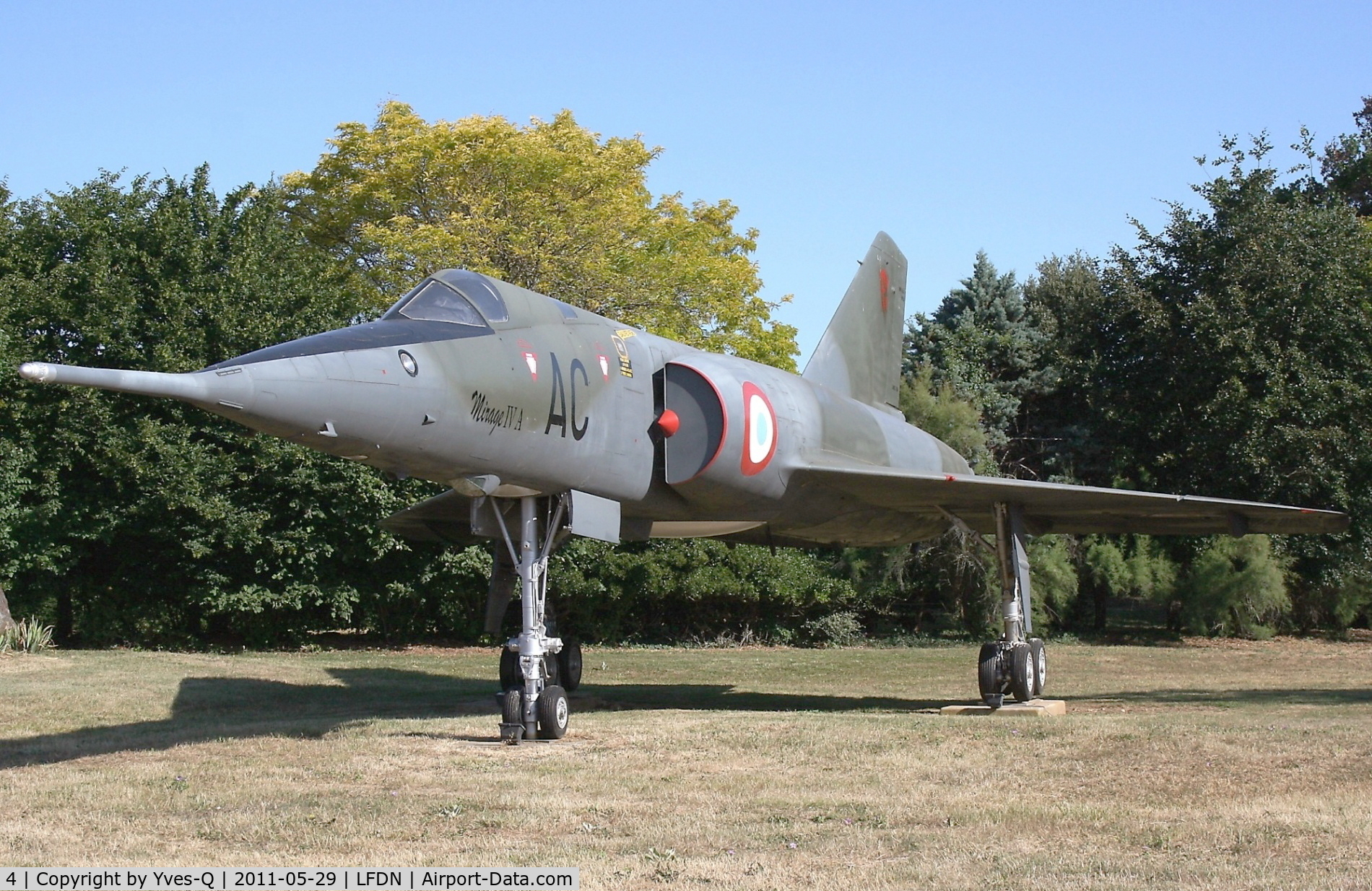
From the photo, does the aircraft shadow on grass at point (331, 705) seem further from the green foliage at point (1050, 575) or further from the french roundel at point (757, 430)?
the green foliage at point (1050, 575)

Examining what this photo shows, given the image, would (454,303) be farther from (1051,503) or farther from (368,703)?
(1051,503)

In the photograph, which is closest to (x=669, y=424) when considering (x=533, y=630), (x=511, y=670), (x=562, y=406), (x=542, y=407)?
(x=562, y=406)

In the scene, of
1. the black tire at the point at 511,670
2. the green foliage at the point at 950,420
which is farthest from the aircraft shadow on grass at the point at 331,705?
the green foliage at the point at 950,420

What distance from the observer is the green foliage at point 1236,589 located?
25.9 meters

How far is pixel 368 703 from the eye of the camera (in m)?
13.3

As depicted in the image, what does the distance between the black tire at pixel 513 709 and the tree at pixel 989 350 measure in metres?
22.9

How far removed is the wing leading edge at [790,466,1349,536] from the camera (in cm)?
1210

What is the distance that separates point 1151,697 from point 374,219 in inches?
817

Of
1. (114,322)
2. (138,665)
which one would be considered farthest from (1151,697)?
(114,322)

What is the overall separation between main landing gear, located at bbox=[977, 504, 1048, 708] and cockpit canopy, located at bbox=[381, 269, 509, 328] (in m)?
5.94

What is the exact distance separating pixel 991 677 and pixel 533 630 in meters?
4.98

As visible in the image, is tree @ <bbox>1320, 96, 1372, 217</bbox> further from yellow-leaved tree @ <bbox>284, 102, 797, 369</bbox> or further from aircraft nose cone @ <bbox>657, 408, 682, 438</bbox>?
aircraft nose cone @ <bbox>657, 408, 682, 438</bbox>

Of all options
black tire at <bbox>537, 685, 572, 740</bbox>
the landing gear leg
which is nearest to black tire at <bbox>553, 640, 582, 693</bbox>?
the landing gear leg

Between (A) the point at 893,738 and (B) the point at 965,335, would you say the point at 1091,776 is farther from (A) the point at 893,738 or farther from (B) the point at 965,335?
(B) the point at 965,335
